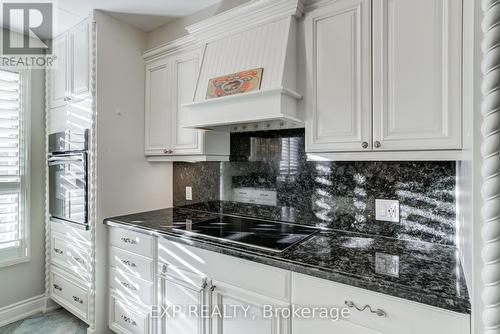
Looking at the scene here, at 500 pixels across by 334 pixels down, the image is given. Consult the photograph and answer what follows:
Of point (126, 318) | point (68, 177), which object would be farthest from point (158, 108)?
point (126, 318)

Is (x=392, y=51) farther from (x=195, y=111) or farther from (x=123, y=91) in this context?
(x=123, y=91)

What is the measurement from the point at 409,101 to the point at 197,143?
4.51 feet

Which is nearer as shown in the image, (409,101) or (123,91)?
(409,101)

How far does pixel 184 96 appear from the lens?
2.14m

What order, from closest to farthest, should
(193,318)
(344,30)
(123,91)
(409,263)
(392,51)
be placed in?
1. (409,263)
2. (392,51)
3. (344,30)
4. (193,318)
5. (123,91)

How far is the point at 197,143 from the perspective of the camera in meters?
2.06

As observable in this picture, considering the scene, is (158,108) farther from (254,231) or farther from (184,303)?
(184,303)

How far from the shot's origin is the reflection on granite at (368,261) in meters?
0.98

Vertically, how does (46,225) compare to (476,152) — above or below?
below

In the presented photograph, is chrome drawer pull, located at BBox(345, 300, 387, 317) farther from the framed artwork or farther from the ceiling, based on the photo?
the ceiling

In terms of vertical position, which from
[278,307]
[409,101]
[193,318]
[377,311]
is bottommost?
[193,318]

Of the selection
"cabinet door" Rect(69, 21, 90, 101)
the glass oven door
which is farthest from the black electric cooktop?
"cabinet door" Rect(69, 21, 90, 101)

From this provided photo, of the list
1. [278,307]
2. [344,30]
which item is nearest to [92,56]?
[344,30]

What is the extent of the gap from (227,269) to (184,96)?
4.38 feet
